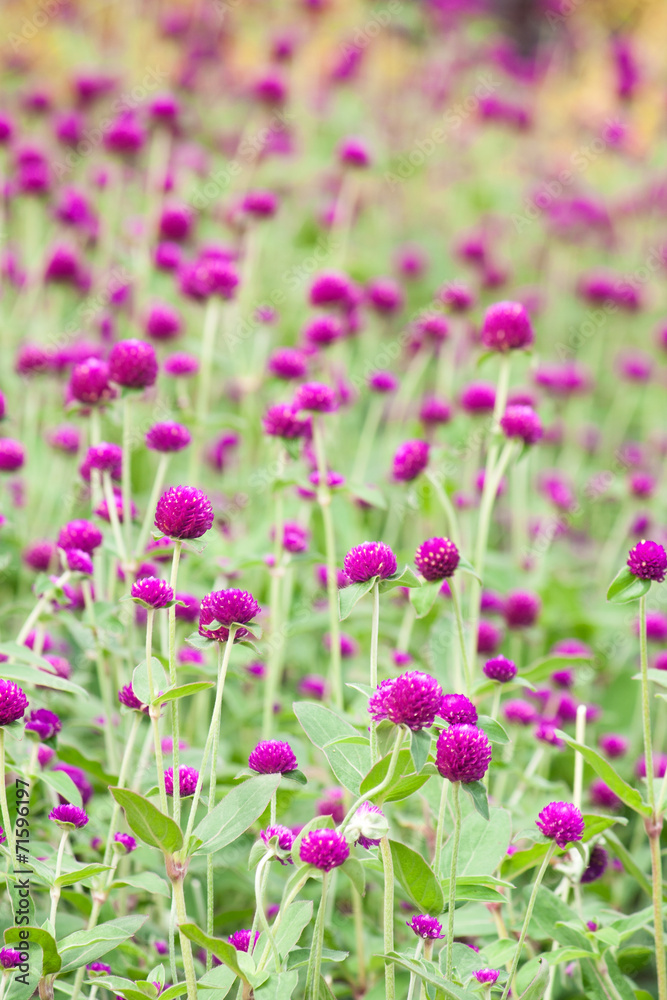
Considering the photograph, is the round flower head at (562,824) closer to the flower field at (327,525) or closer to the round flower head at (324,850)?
the flower field at (327,525)

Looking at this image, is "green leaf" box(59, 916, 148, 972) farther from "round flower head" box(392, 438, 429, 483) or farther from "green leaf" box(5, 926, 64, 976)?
"round flower head" box(392, 438, 429, 483)

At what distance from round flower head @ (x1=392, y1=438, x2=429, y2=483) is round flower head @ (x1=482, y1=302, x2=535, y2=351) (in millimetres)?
313

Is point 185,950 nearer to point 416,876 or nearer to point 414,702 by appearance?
point 416,876

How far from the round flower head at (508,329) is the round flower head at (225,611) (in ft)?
3.83

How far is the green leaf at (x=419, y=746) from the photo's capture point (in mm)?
1384

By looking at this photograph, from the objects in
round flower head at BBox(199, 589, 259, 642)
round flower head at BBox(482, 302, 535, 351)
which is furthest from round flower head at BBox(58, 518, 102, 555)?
round flower head at BBox(482, 302, 535, 351)

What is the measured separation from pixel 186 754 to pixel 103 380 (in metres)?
0.90

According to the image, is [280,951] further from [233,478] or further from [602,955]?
[233,478]

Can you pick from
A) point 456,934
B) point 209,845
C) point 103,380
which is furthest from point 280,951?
point 103,380

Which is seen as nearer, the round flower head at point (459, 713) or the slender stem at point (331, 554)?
the round flower head at point (459, 713)

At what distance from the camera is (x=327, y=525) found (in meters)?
2.30

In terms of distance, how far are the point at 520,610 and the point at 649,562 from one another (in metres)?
1.13
